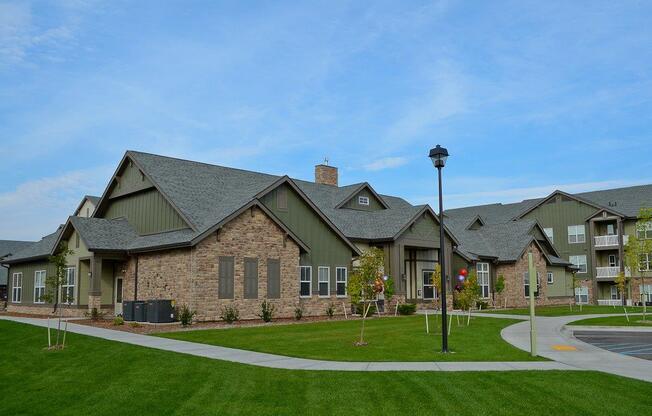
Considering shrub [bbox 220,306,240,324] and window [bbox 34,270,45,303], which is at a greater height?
window [bbox 34,270,45,303]

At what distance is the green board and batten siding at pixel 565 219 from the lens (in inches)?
2192

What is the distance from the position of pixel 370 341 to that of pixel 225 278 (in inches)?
372

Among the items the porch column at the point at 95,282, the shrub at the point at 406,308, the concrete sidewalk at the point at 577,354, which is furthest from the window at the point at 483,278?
the porch column at the point at 95,282

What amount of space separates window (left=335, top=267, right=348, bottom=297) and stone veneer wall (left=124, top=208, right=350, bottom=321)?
7.52 feet

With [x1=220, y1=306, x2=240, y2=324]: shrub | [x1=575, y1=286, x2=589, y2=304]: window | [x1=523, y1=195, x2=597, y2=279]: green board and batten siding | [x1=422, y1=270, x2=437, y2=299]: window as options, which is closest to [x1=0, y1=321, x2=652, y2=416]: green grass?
[x1=220, y1=306, x2=240, y2=324]: shrub

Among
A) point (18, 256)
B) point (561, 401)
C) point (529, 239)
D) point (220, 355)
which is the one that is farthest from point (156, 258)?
point (529, 239)

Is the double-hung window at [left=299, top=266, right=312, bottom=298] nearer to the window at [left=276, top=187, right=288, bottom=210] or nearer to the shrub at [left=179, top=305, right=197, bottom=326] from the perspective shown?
the window at [left=276, top=187, right=288, bottom=210]

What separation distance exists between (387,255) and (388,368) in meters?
21.3

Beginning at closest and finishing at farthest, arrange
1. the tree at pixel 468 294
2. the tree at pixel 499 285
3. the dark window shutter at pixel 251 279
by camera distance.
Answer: the tree at pixel 468 294
the dark window shutter at pixel 251 279
the tree at pixel 499 285

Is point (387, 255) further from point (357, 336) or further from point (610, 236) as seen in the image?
point (610, 236)

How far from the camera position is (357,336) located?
20.4 m

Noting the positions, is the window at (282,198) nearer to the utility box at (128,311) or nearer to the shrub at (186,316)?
the shrub at (186,316)

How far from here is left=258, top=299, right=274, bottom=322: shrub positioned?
26.7 m

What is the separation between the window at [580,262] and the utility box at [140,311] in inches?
1713
